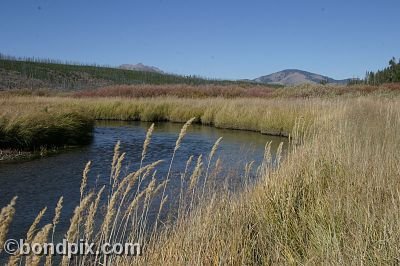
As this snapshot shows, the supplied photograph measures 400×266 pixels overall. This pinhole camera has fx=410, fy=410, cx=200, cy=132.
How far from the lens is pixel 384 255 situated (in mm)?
2750

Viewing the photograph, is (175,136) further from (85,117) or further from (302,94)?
(302,94)

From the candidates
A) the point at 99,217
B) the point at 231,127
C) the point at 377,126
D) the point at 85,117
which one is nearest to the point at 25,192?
the point at 99,217

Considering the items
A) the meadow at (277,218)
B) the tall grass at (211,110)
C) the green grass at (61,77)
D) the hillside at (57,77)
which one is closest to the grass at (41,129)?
the tall grass at (211,110)

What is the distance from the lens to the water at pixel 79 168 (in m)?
6.02

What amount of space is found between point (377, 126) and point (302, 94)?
21375 millimetres

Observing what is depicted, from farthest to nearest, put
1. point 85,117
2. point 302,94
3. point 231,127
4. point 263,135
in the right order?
point 302,94
point 231,127
point 263,135
point 85,117

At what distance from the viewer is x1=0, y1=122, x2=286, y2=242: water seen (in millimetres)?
6018

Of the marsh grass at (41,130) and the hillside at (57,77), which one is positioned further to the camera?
the hillside at (57,77)

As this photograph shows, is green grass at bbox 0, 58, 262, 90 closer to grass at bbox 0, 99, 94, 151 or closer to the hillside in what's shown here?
the hillside

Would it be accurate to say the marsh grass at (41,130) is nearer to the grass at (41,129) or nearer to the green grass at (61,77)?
the grass at (41,129)

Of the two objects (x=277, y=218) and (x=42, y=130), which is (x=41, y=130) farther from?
(x=277, y=218)

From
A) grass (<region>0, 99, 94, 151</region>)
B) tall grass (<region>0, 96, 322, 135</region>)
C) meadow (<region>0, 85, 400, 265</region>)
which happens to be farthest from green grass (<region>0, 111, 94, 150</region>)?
meadow (<region>0, 85, 400, 265</region>)

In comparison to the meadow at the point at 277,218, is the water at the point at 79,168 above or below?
below

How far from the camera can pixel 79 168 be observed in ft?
29.6
